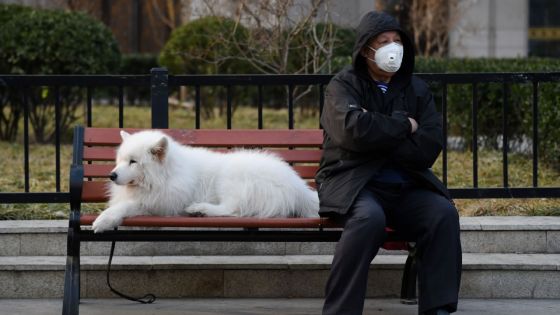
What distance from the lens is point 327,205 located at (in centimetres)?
596

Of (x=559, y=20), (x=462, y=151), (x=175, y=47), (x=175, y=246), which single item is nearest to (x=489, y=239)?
(x=175, y=246)

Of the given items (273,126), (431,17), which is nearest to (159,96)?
(273,126)

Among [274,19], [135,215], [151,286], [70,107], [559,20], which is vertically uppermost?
[559,20]

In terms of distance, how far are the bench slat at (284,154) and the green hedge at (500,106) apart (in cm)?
397

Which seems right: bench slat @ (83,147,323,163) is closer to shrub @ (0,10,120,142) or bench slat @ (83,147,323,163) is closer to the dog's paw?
the dog's paw

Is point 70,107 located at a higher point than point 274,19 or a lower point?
lower

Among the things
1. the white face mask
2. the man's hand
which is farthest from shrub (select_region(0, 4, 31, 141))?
the man's hand

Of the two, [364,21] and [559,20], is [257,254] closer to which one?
[364,21]

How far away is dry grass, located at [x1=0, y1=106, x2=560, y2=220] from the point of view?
777cm

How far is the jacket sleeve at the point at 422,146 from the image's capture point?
5980 mm

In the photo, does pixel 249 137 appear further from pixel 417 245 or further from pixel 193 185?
pixel 417 245

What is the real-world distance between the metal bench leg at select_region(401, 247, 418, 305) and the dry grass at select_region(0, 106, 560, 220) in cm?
128

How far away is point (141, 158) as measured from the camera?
19.7 feet

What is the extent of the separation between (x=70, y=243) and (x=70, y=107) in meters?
7.94
